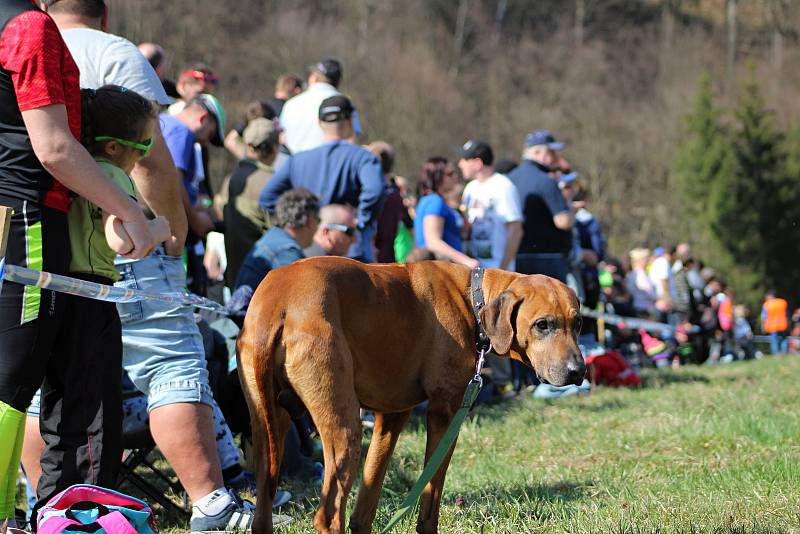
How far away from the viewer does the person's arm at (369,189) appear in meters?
7.51

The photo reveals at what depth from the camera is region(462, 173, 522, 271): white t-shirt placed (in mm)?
9172

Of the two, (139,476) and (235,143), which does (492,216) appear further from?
(139,476)

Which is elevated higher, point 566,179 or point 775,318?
point 566,179

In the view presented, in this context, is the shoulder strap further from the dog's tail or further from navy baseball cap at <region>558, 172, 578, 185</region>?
navy baseball cap at <region>558, 172, 578, 185</region>

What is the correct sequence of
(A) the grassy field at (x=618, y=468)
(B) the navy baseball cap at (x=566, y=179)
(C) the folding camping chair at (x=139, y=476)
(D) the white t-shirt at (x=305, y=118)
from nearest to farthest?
(A) the grassy field at (x=618, y=468) → (C) the folding camping chair at (x=139, y=476) → (D) the white t-shirt at (x=305, y=118) → (B) the navy baseball cap at (x=566, y=179)

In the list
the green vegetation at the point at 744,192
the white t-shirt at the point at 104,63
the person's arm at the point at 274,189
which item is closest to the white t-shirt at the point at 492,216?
the person's arm at the point at 274,189

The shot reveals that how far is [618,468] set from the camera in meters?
5.66

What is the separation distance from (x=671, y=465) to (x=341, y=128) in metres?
3.50

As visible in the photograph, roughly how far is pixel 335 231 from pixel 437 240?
6.83 feet

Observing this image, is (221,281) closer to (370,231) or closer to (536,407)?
(370,231)

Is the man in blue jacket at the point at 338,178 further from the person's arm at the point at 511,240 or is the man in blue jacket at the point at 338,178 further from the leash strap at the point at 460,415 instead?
the leash strap at the point at 460,415

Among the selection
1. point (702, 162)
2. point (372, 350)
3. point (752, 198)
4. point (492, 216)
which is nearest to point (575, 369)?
point (372, 350)

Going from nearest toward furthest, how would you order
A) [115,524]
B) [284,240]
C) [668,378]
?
1. [115,524]
2. [284,240]
3. [668,378]

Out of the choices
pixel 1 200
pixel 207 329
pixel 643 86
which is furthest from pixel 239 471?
pixel 643 86
